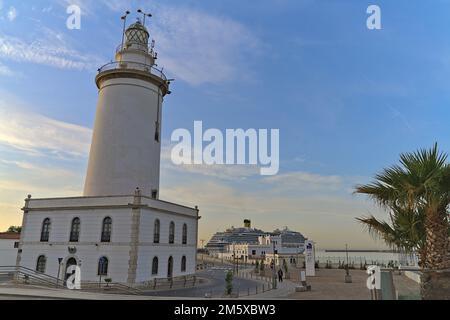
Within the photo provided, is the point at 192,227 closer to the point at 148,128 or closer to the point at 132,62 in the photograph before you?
the point at 148,128

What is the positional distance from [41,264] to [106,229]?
652 centimetres

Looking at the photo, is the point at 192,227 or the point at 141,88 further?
the point at 192,227

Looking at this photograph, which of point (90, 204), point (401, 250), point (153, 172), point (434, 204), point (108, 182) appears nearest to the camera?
point (434, 204)

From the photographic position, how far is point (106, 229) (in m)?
26.8

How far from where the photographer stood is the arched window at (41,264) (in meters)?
27.8

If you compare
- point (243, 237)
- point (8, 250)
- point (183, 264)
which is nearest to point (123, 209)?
point (183, 264)

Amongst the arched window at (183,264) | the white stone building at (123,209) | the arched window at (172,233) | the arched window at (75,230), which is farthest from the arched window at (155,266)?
the arched window at (75,230)

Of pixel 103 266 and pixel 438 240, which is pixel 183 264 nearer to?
pixel 103 266

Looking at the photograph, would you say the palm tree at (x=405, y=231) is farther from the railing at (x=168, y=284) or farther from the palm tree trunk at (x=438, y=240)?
the railing at (x=168, y=284)

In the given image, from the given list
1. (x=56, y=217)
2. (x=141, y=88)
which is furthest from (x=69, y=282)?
(x=141, y=88)

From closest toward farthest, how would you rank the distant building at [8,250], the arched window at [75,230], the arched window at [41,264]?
the arched window at [75,230] → the arched window at [41,264] → the distant building at [8,250]

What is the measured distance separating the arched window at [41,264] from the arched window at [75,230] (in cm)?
292
